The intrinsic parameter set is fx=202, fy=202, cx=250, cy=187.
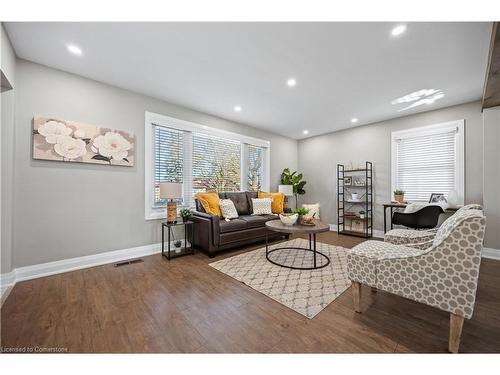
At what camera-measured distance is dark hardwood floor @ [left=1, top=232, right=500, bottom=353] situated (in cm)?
138

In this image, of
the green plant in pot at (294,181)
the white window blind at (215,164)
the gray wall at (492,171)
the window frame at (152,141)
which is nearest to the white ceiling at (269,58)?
the window frame at (152,141)

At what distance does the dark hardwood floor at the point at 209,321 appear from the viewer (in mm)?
1380

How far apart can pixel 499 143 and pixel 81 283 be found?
19.8ft

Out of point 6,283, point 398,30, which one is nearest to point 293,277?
point 398,30

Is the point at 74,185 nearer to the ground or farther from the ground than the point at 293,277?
farther from the ground

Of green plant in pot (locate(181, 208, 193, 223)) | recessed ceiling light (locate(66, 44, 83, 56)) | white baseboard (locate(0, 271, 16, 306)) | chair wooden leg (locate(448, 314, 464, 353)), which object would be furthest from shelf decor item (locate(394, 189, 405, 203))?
white baseboard (locate(0, 271, 16, 306))

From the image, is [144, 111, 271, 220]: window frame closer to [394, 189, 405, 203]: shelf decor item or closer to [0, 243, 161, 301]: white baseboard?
[0, 243, 161, 301]: white baseboard

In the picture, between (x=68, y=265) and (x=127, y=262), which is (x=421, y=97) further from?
(x=68, y=265)

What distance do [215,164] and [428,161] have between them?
14.0ft

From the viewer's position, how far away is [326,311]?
177 centimetres

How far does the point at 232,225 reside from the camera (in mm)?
3324

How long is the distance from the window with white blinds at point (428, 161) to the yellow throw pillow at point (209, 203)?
3.78 m

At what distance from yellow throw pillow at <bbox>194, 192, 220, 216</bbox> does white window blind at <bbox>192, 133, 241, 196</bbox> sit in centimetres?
51

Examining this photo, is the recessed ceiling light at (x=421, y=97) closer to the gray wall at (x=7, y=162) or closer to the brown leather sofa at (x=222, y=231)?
the brown leather sofa at (x=222, y=231)
